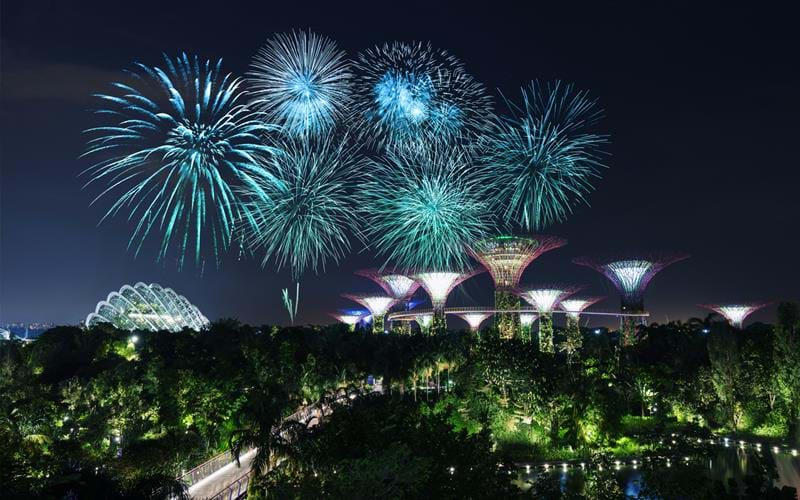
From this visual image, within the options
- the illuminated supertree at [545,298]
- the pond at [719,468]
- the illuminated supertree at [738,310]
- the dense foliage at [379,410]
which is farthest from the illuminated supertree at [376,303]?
the pond at [719,468]

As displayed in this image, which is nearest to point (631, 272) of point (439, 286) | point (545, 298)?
point (545, 298)

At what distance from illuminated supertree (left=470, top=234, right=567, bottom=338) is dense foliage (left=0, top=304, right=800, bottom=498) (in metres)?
11.7

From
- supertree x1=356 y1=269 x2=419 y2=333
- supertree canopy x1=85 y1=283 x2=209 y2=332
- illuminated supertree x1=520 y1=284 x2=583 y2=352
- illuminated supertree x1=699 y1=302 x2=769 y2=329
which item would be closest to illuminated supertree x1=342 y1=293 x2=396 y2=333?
supertree x1=356 y1=269 x2=419 y2=333

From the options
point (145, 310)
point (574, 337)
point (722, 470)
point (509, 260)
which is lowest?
point (722, 470)

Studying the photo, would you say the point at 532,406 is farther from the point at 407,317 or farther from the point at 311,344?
the point at 407,317

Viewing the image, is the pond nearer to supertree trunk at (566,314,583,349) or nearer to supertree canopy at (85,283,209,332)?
supertree trunk at (566,314,583,349)

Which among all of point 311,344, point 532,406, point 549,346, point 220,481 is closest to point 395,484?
point 220,481

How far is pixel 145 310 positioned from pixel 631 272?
68567 mm

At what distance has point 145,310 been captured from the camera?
97.6m

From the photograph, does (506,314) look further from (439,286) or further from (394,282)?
(394,282)

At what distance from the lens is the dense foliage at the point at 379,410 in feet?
58.5

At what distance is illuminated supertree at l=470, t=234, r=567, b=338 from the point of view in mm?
69438

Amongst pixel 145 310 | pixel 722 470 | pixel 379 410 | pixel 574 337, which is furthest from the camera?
pixel 145 310

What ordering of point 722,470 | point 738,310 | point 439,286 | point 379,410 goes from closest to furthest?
1. point 379,410
2. point 722,470
3. point 439,286
4. point 738,310
